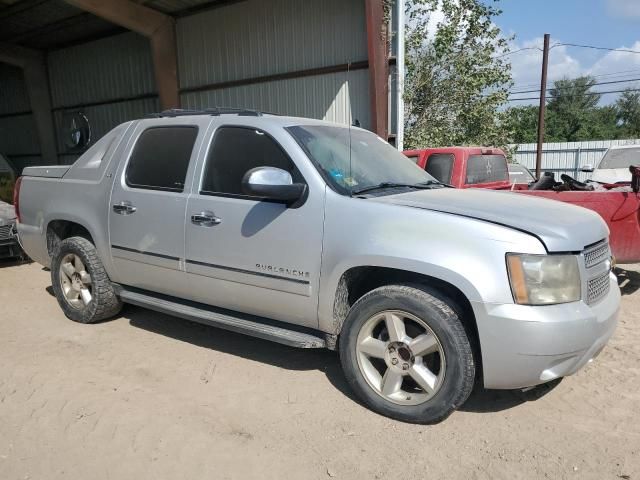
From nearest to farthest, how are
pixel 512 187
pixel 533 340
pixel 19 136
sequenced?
pixel 533 340
pixel 512 187
pixel 19 136

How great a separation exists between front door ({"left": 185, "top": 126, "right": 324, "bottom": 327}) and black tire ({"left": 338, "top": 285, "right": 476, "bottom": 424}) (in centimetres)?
35

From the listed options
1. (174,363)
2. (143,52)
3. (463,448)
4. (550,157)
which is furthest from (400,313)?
(550,157)

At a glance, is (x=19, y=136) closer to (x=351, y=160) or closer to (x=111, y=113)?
(x=111, y=113)

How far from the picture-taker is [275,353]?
13.9ft

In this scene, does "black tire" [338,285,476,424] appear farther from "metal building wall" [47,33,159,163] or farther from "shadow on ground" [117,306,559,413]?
"metal building wall" [47,33,159,163]

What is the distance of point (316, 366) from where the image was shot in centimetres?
400

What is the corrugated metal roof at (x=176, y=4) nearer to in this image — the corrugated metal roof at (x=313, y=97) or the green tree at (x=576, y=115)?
the corrugated metal roof at (x=313, y=97)

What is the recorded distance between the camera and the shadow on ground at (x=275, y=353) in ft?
11.3

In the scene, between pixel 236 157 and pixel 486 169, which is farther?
pixel 486 169

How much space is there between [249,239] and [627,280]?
514cm

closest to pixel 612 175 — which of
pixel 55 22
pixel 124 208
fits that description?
pixel 124 208

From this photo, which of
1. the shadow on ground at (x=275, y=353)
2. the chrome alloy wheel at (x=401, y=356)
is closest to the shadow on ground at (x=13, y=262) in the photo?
the shadow on ground at (x=275, y=353)

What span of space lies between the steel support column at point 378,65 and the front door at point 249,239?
6.60 m

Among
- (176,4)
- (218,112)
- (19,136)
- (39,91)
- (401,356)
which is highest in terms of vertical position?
(176,4)
